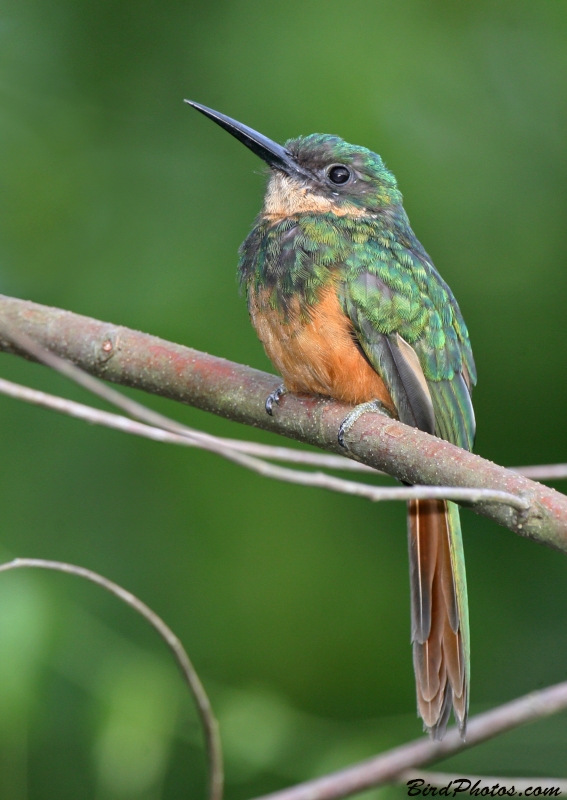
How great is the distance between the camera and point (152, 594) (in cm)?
305

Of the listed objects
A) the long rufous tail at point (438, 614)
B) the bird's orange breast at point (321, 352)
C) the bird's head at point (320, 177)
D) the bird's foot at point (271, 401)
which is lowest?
the long rufous tail at point (438, 614)

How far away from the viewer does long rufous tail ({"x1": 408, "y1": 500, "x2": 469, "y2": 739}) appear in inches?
77.1

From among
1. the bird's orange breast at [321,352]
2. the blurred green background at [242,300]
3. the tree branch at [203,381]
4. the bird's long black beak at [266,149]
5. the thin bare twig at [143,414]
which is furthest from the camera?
the blurred green background at [242,300]

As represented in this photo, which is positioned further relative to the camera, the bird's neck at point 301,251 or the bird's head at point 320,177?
the bird's head at point 320,177

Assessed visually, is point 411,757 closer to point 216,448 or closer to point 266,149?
point 216,448

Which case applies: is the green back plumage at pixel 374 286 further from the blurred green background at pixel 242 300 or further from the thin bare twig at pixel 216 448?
the thin bare twig at pixel 216 448

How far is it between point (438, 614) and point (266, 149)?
1.33 meters

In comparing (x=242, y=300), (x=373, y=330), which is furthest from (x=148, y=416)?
(x=242, y=300)

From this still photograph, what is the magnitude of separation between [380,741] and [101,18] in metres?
2.68

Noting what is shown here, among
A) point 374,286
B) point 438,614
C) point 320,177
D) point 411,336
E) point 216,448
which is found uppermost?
point 320,177

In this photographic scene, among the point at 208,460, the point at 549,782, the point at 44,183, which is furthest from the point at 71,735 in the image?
the point at 44,183

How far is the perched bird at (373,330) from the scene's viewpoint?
7.09ft

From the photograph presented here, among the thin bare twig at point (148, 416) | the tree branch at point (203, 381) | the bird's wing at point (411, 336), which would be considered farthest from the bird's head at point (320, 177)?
the thin bare twig at point (148, 416)

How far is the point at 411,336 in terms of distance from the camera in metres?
2.41
